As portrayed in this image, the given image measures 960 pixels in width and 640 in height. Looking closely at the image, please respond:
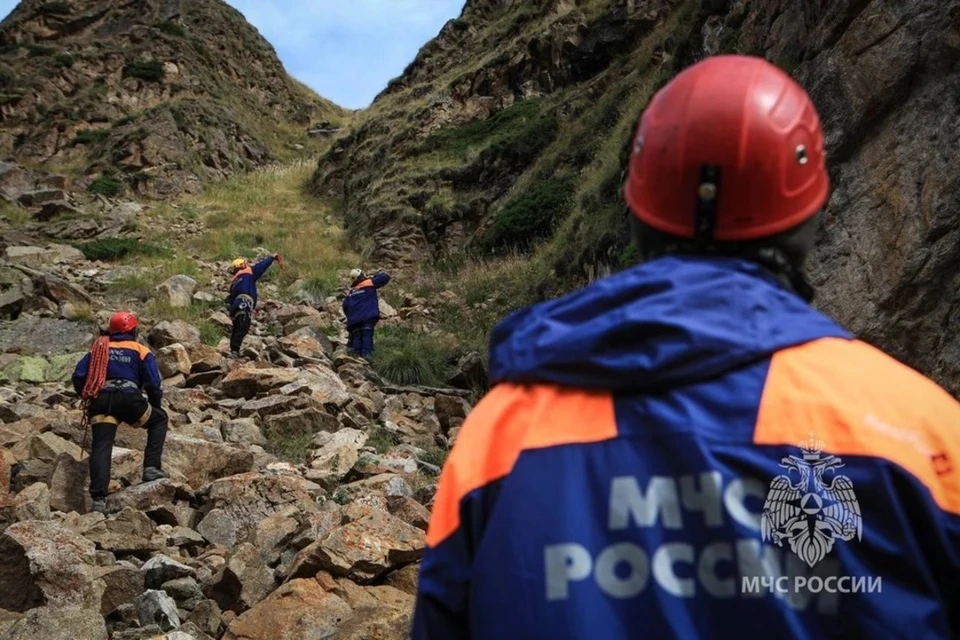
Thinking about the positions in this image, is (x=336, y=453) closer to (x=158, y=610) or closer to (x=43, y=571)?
(x=43, y=571)

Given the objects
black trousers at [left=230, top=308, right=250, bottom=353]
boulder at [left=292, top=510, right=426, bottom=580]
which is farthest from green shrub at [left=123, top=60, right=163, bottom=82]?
boulder at [left=292, top=510, right=426, bottom=580]

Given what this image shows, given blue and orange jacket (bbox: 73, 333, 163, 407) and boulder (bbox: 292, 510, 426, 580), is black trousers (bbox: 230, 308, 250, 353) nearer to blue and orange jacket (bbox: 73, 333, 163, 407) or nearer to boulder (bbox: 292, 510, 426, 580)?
blue and orange jacket (bbox: 73, 333, 163, 407)

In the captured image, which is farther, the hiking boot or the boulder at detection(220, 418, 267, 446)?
the boulder at detection(220, 418, 267, 446)

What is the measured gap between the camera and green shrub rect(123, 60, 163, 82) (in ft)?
120

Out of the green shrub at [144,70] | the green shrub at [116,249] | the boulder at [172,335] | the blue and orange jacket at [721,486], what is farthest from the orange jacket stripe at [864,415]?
the green shrub at [144,70]

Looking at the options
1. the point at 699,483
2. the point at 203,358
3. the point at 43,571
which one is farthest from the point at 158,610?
the point at 203,358

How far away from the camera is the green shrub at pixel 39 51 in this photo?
36781mm

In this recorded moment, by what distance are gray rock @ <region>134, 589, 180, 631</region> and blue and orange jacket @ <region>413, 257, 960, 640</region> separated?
11.6 feet

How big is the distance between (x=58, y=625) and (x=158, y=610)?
0.54 metres

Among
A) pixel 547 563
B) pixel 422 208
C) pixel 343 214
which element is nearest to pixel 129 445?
pixel 547 563

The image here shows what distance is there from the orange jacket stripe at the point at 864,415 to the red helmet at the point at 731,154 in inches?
10.4

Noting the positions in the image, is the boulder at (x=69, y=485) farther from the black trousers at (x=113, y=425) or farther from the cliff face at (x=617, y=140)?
the cliff face at (x=617, y=140)

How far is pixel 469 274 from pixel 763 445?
55.5 feet

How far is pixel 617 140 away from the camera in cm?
1543
